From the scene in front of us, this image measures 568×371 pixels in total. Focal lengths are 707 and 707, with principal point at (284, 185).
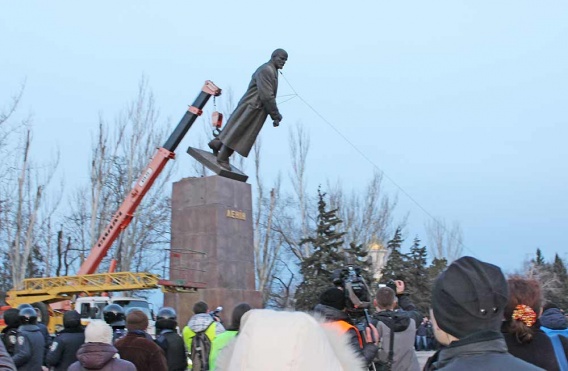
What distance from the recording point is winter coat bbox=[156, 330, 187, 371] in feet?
23.2

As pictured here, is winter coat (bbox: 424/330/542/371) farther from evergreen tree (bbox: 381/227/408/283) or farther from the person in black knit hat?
evergreen tree (bbox: 381/227/408/283)

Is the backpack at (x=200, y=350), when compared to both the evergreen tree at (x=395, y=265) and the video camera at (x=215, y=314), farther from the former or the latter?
the evergreen tree at (x=395, y=265)

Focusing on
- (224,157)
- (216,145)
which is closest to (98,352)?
(224,157)

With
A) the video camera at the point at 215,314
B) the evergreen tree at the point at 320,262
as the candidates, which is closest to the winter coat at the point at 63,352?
the video camera at the point at 215,314

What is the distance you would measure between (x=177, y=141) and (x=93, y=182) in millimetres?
14802

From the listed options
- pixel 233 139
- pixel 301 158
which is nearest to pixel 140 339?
pixel 233 139

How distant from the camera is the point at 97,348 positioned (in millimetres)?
4262

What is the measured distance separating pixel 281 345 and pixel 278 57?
11.5 metres

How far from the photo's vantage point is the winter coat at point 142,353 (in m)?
5.27

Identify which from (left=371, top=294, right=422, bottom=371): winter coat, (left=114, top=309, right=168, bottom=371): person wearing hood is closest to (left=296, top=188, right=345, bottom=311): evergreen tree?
(left=371, top=294, right=422, bottom=371): winter coat

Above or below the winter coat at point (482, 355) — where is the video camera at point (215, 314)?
above

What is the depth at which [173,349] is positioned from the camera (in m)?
7.10

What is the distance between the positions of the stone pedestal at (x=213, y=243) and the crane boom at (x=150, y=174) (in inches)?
102

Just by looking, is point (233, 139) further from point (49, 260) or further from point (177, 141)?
point (49, 260)
